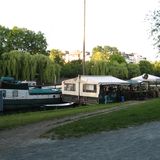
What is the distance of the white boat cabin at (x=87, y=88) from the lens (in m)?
39.2

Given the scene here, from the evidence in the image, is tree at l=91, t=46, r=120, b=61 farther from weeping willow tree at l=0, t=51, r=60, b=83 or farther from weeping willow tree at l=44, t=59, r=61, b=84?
weeping willow tree at l=44, t=59, r=61, b=84

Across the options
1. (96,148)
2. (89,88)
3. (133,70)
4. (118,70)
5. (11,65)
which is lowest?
(96,148)

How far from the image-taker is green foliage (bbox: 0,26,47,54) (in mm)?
83438

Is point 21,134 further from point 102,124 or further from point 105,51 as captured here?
point 105,51

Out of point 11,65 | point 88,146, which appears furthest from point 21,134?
point 11,65

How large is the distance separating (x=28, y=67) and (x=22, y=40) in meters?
25.8

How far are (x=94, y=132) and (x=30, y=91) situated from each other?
24.9m

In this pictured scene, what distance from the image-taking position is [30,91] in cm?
3894

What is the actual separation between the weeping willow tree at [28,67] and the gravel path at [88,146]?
47864mm

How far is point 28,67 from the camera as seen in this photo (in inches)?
2501

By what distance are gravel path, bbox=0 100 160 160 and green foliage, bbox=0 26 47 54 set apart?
6766cm

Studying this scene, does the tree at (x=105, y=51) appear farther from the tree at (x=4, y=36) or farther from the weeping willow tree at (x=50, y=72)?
the weeping willow tree at (x=50, y=72)

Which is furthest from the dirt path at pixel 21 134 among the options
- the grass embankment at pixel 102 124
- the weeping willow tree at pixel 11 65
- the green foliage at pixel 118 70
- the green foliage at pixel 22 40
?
the green foliage at pixel 118 70

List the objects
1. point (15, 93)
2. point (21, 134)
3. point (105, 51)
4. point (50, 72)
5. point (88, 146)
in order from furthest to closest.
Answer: point (105, 51), point (50, 72), point (15, 93), point (21, 134), point (88, 146)
